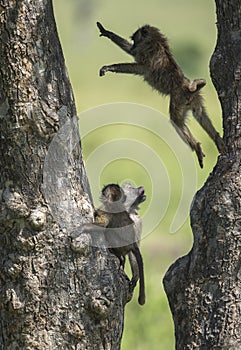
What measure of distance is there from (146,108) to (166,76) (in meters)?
0.59

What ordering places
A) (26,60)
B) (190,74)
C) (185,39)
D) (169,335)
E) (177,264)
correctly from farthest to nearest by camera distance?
(185,39) < (190,74) < (169,335) < (177,264) < (26,60)

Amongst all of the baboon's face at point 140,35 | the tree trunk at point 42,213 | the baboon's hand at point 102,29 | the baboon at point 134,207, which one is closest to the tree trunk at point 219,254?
the tree trunk at point 42,213

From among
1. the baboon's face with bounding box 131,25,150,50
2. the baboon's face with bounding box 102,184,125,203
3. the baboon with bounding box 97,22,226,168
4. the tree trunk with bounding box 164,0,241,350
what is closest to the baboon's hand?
the baboon with bounding box 97,22,226,168

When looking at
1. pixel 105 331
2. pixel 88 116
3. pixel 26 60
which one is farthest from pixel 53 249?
pixel 88 116

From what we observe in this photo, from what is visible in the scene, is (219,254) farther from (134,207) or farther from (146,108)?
(146,108)

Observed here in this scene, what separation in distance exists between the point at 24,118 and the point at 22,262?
68cm

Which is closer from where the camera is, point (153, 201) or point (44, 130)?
point (44, 130)

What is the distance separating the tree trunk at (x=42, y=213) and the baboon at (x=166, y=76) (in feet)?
4.40

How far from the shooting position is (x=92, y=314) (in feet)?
14.8

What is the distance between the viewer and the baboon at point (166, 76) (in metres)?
5.94

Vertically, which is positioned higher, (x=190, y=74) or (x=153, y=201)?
(x=190, y=74)

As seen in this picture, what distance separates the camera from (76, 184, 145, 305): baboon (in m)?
4.91

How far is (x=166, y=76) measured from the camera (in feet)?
20.2

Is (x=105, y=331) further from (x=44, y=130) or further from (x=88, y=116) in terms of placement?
(x=88, y=116)
